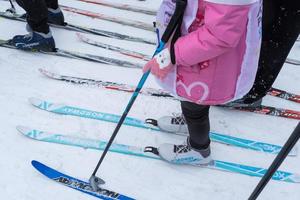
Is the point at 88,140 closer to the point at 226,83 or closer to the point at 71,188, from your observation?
the point at 71,188

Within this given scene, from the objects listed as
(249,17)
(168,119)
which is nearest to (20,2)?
(168,119)

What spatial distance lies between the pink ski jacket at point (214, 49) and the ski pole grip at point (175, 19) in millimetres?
42

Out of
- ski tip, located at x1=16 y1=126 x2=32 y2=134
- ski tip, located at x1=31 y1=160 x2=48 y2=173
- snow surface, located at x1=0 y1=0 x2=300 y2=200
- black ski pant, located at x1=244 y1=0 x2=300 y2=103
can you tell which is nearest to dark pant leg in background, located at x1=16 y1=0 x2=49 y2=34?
snow surface, located at x1=0 y1=0 x2=300 y2=200

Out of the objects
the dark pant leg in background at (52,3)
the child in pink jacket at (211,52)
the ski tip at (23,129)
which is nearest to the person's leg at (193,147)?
the child in pink jacket at (211,52)

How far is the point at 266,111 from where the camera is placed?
261 cm

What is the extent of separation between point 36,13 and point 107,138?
124 cm

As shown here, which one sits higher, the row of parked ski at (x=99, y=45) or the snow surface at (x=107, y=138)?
the row of parked ski at (x=99, y=45)

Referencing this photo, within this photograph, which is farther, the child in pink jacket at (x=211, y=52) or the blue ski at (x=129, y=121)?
the blue ski at (x=129, y=121)

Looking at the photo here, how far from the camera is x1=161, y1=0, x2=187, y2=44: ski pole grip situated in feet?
4.34

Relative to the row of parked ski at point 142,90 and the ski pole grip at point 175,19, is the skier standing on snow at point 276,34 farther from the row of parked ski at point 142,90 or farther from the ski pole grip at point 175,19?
the ski pole grip at point 175,19

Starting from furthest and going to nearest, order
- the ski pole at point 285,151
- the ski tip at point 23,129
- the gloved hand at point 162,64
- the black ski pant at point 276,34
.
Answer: the ski tip at point 23,129 → the black ski pant at point 276,34 → the gloved hand at point 162,64 → the ski pole at point 285,151

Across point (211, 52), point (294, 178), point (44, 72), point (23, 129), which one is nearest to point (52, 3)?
point (44, 72)

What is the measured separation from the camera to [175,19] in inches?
54.0

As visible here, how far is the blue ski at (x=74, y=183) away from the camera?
1.87 meters
